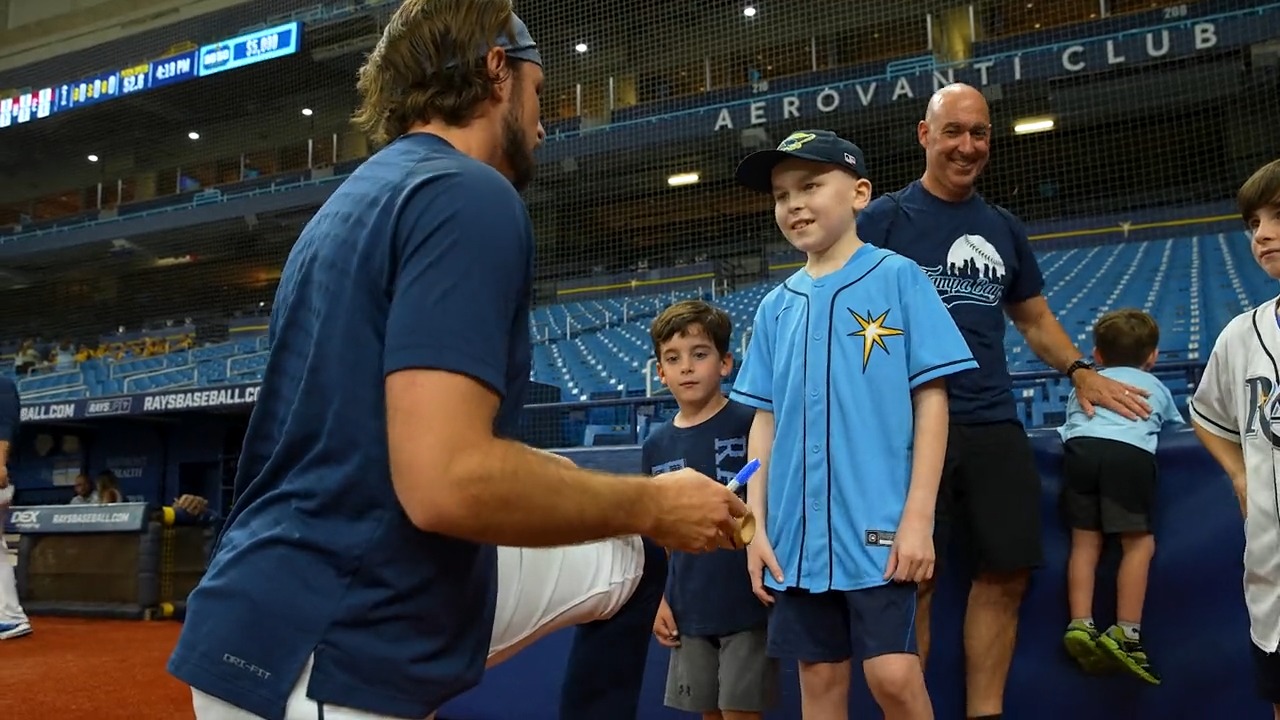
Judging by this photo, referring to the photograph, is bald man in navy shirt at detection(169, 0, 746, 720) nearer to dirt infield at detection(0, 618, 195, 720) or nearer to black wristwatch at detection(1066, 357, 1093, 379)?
black wristwatch at detection(1066, 357, 1093, 379)

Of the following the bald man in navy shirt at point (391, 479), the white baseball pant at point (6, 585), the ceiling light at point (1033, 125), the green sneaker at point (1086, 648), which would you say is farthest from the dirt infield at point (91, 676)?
the ceiling light at point (1033, 125)

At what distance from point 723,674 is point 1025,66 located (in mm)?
10663

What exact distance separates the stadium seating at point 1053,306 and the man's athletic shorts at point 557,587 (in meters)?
5.59

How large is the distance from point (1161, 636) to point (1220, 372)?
2.38ft

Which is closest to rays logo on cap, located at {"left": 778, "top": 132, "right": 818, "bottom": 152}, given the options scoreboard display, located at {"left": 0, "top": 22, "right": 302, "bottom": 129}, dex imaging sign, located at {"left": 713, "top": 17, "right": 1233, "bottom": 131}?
dex imaging sign, located at {"left": 713, "top": 17, "right": 1233, "bottom": 131}

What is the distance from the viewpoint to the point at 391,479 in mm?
937

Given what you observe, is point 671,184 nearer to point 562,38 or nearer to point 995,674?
point 562,38

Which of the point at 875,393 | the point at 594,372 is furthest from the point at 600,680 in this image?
the point at 594,372

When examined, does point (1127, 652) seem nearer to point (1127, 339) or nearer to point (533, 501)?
point (1127, 339)

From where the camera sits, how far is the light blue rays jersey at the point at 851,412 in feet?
5.39

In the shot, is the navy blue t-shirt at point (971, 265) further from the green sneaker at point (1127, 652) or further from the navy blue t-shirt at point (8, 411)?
the navy blue t-shirt at point (8, 411)

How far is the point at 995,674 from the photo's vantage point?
6.83 ft

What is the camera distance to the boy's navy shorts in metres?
1.58

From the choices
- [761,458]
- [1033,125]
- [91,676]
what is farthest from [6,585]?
[1033,125]
